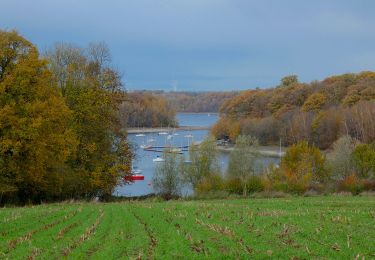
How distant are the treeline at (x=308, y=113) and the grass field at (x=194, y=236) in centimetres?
8778

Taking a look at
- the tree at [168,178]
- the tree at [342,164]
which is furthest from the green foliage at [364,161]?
the tree at [168,178]

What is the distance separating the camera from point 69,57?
48.1 meters

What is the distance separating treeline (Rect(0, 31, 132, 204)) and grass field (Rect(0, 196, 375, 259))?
13.1 meters

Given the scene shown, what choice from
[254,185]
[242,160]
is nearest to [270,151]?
[242,160]

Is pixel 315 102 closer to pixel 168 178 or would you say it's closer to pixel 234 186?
pixel 168 178

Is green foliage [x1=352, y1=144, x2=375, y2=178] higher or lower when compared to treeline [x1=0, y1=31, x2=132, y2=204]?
lower

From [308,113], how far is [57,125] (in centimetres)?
9143

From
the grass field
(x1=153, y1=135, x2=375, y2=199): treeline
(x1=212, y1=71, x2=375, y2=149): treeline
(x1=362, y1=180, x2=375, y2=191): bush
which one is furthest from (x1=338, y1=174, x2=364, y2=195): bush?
(x1=212, y1=71, x2=375, y2=149): treeline

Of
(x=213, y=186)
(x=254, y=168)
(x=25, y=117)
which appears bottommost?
(x=254, y=168)

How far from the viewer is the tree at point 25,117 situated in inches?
1267

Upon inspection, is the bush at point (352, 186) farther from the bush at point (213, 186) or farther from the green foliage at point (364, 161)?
the green foliage at point (364, 161)

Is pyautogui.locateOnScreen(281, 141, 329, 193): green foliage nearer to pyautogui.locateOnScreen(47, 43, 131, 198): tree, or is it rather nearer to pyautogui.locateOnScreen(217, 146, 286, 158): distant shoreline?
pyautogui.locateOnScreen(47, 43, 131, 198): tree

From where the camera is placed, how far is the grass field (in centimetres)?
1204

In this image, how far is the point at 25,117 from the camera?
3266cm
